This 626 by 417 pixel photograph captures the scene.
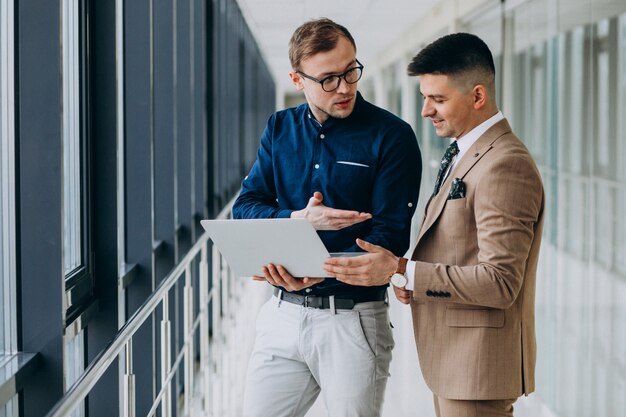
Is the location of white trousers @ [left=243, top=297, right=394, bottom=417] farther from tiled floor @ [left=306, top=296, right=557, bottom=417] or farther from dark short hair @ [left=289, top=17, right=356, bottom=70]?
tiled floor @ [left=306, top=296, right=557, bottom=417]

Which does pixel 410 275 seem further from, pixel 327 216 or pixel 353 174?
pixel 353 174

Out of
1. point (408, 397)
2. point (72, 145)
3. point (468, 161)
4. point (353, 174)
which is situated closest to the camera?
point (468, 161)

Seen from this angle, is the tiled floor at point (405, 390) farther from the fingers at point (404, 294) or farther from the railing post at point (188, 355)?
the fingers at point (404, 294)

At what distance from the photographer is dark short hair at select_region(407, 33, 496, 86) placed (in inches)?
54.4

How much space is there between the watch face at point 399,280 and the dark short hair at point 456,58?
0.35 meters

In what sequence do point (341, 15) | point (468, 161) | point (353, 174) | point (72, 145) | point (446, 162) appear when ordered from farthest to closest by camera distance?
point (341, 15) → point (72, 145) → point (353, 174) → point (446, 162) → point (468, 161)

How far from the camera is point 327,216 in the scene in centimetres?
148

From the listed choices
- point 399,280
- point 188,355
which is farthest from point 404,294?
point 188,355

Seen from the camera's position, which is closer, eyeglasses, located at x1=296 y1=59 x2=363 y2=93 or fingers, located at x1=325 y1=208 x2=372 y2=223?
fingers, located at x1=325 y1=208 x2=372 y2=223

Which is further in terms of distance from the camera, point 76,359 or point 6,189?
point 76,359

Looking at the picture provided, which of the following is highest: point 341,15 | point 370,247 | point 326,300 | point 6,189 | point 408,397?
point 341,15

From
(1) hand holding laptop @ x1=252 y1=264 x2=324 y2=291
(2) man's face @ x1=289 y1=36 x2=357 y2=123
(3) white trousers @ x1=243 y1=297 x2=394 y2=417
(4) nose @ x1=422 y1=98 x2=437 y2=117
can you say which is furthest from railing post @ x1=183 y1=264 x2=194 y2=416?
(4) nose @ x1=422 y1=98 x2=437 y2=117

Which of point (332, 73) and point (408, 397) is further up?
point (332, 73)

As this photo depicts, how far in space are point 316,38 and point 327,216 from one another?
354 millimetres
